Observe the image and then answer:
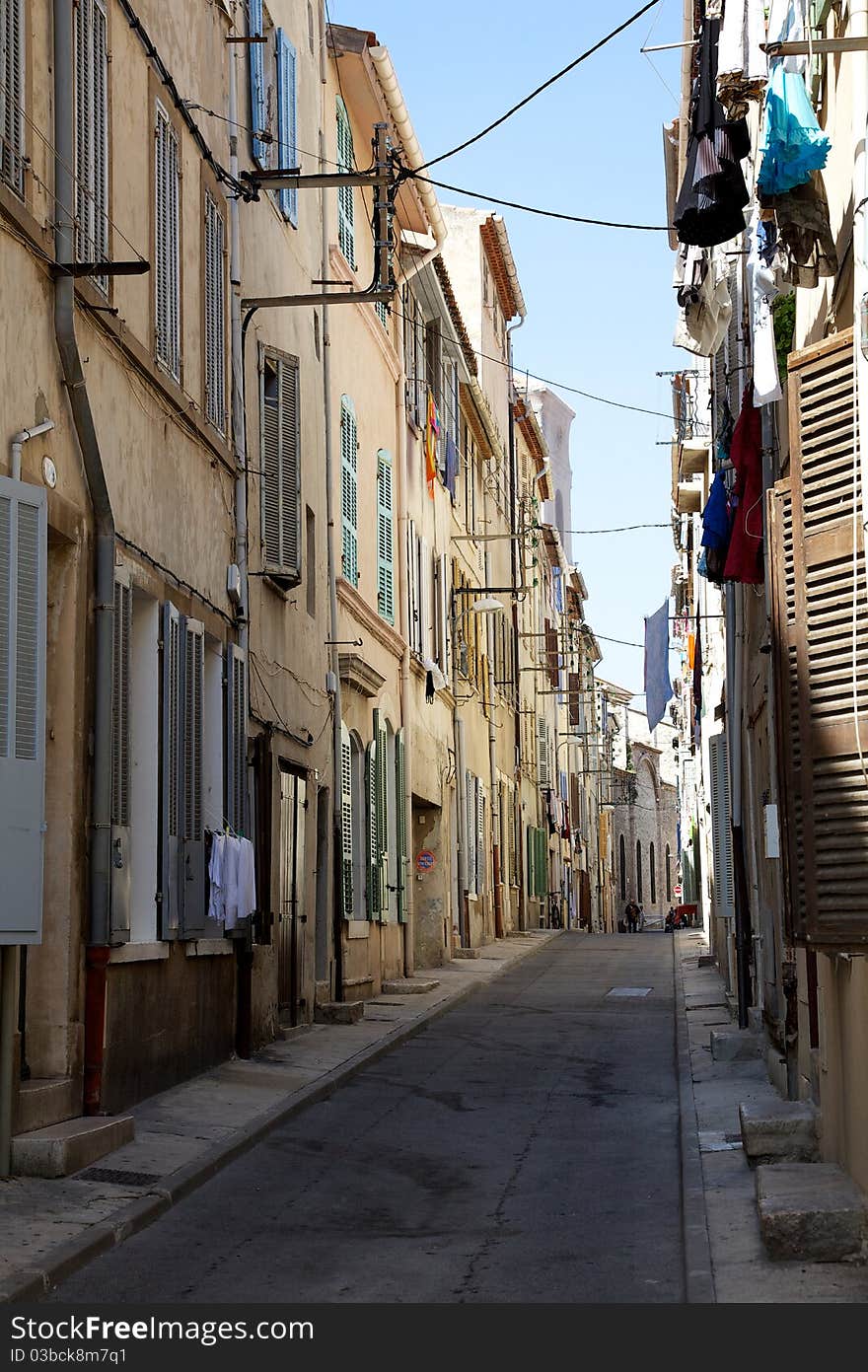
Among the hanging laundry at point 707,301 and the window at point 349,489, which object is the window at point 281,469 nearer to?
the hanging laundry at point 707,301

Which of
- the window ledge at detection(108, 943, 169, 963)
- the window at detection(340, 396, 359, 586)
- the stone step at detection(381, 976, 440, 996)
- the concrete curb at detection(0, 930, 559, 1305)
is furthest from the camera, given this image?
the stone step at detection(381, 976, 440, 996)

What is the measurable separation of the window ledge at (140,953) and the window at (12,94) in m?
4.44

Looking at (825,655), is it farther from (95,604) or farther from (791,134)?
(95,604)

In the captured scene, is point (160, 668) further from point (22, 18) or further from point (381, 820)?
point (381, 820)

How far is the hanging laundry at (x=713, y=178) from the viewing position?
1092cm

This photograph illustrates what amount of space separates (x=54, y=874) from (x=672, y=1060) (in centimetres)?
713

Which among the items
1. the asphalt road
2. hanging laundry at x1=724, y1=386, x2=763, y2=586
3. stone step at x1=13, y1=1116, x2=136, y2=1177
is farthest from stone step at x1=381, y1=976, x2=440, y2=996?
stone step at x1=13, y1=1116, x2=136, y2=1177

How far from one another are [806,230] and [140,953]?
599cm

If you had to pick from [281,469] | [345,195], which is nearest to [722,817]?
[281,469]

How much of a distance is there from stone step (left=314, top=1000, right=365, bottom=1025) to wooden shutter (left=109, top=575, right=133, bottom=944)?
738 cm

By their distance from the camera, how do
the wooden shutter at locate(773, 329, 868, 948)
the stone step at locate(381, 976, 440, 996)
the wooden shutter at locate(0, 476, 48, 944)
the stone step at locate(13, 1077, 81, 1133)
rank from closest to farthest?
1. the wooden shutter at locate(773, 329, 868, 948)
2. the wooden shutter at locate(0, 476, 48, 944)
3. the stone step at locate(13, 1077, 81, 1133)
4. the stone step at locate(381, 976, 440, 996)

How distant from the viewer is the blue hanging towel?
28.4ft

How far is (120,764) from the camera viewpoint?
1140 centimetres

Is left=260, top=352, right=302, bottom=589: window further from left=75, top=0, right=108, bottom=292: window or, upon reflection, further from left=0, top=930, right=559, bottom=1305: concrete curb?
left=75, top=0, right=108, bottom=292: window
